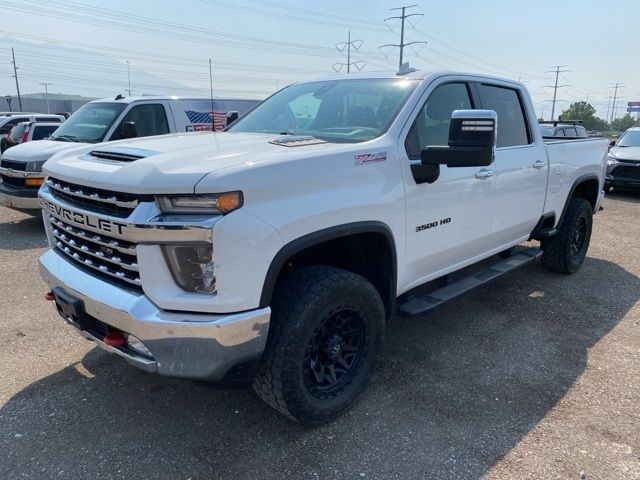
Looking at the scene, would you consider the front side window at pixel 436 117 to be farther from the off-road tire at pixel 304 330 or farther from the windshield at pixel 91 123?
the windshield at pixel 91 123

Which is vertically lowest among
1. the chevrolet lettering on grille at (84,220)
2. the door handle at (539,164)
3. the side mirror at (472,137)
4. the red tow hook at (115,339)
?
the red tow hook at (115,339)

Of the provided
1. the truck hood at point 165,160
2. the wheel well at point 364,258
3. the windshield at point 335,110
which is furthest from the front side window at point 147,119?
the wheel well at point 364,258

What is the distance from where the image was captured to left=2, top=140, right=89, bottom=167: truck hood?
24.0 feet

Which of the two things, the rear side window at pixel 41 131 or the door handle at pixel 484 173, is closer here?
the door handle at pixel 484 173

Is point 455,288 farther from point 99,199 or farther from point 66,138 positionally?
point 66,138

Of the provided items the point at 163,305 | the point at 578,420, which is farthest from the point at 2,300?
the point at 578,420

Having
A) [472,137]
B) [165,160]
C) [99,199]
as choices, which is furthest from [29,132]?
[472,137]

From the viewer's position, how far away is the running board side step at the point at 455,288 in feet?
11.2

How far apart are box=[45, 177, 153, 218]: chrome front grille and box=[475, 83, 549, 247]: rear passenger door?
2.72 meters

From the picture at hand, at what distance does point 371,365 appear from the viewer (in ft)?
10.2

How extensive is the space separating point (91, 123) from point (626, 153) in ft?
39.6

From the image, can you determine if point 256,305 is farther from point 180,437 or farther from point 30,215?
point 30,215

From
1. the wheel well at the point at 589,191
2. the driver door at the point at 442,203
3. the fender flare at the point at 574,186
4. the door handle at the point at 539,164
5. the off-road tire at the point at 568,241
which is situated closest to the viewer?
the driver door at the point at 442,203

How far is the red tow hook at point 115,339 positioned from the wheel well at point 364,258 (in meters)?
0.91
